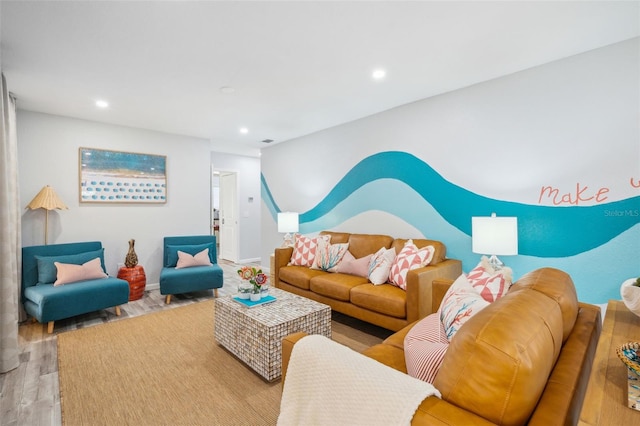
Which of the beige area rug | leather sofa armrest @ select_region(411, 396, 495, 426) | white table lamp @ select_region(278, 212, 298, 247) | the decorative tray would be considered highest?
white table lamp @ select_region(278, 212, 298, 247)

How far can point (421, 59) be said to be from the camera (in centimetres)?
258

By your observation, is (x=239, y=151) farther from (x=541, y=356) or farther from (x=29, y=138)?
(x=541, y=356)

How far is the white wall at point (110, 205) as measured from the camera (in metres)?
3.84

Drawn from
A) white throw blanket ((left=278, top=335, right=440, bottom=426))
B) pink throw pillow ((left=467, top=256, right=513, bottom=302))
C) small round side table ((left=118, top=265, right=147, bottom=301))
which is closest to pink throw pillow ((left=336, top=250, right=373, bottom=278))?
pink throw pillow ((left=467, top=256, right=513, bottom=302))

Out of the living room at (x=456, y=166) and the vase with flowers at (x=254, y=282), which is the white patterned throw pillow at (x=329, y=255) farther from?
the vase with flowers at (x=254, y=282)

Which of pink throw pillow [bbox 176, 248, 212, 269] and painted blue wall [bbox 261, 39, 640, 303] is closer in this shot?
painted blue wall [bbox 261, 39, 640, 303]

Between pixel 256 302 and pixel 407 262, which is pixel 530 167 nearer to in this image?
pixel 407 262

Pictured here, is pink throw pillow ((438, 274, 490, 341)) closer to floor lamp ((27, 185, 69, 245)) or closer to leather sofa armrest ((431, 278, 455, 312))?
leather sofa armrest ((431, 278, 455, 312))

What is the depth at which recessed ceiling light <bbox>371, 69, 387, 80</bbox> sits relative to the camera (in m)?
2.80

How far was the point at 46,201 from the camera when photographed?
3713mm

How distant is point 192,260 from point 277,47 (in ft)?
10.5

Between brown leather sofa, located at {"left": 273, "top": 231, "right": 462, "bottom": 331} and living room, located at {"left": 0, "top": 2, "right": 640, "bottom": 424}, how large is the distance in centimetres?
29

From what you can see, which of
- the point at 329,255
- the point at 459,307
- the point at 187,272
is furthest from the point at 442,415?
the point at 187,272

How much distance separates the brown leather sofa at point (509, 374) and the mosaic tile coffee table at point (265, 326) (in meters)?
1.49
